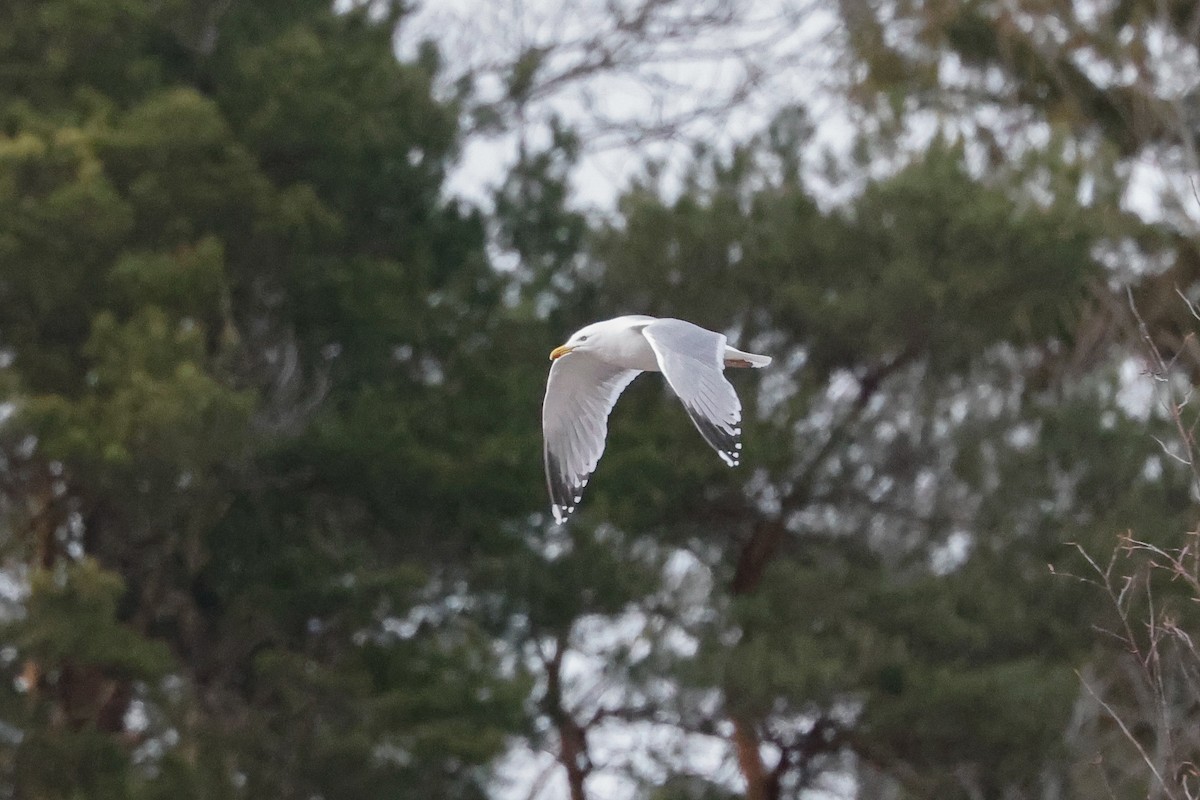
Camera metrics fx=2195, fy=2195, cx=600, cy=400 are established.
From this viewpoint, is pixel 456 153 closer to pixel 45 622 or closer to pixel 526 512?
pixel 526 512

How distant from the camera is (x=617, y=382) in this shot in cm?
590

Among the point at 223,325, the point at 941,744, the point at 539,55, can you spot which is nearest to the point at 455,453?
the point at 223,325

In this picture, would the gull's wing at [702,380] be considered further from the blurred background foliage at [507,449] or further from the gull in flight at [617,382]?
the blurred background foliage at [507,449]

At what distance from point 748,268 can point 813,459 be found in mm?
927

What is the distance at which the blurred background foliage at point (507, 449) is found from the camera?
739cm

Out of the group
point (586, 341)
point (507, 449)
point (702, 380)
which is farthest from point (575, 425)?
point (507, 449)

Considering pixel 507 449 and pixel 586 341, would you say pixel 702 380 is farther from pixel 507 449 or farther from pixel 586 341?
pixel 507 449

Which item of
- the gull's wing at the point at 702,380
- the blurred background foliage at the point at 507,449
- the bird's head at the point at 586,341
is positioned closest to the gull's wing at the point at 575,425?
the bird's head at the point at 586,341

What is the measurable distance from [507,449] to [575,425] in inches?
79.1

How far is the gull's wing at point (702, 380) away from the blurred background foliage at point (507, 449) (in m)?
2.38

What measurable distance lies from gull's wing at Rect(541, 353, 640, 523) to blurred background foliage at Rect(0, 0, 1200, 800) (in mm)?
1571

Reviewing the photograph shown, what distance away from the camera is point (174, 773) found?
7.29 meters

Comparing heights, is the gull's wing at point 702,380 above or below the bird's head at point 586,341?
above

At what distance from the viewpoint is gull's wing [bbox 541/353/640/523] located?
5.85m
